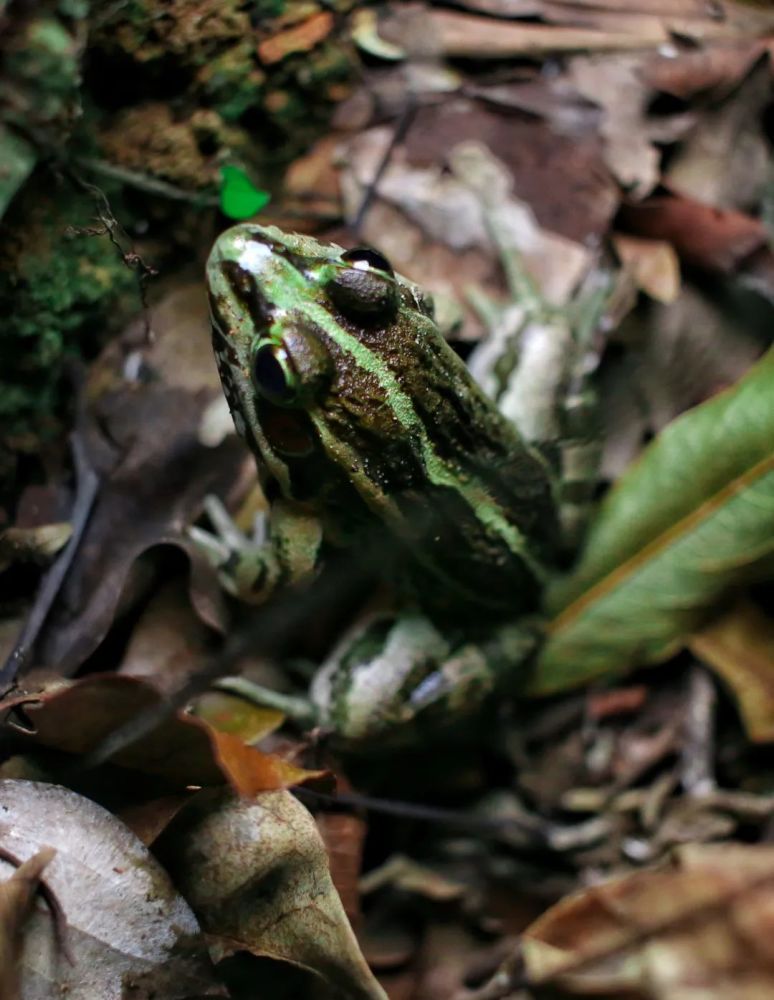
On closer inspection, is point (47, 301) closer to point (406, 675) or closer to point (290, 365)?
point (290, 365)

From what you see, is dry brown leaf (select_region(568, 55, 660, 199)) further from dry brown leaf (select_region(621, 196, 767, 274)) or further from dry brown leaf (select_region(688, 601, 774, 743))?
dry brown leaf (select_region(688, 601, 774, 743))

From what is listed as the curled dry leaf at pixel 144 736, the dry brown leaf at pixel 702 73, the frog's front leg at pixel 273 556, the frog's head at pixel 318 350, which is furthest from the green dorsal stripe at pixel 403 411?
the dry brown leaf at pixel 702 73

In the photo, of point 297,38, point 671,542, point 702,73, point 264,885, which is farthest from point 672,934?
point 702,73

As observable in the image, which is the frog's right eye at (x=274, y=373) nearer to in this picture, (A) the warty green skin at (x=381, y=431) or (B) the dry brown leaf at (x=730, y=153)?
(A) the warty green skin at (x=381, y=431)

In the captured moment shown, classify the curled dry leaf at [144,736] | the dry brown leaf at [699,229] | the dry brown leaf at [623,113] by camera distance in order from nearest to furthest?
the curled dry leaf at [144,736] → the dry brown leaf at [699,229] → the dry brown leaf at [623,113]

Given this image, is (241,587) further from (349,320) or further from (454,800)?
(454,800)
